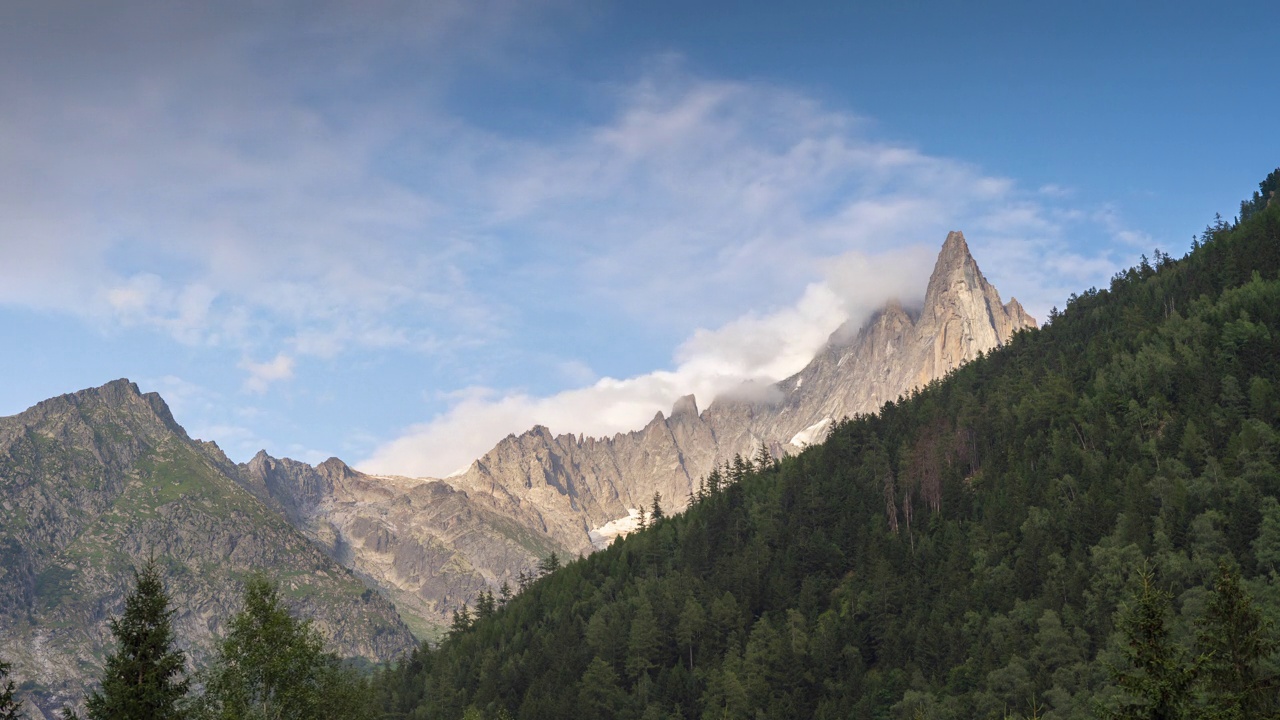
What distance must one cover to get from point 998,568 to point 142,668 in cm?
13282

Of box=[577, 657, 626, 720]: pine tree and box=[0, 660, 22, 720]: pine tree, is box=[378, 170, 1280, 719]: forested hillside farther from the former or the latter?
box=[0, 660, 22, 720]: pine tree

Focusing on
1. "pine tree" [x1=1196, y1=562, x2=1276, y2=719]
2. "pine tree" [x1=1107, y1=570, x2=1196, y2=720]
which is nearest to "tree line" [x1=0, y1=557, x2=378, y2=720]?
"pine tree" [x1=1107, y1=570, x2=1196, y2=720]

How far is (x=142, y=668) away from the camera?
41500 mm

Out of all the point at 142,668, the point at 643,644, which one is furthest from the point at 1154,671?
the point at 643,644

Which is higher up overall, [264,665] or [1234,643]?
[264,665]

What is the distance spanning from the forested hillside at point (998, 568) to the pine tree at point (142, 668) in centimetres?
6750

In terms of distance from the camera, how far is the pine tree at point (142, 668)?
133ft

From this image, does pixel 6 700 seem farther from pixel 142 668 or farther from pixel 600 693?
pixel 600 693

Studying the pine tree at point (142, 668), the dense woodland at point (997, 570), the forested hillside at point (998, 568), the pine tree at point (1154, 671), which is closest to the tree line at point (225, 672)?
the pine tree at point (142, 668)

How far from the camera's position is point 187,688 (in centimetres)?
4150

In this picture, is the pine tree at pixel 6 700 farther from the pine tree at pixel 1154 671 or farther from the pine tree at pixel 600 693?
the pine tree at pixel 600 693

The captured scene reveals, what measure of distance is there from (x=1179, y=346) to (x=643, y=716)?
114m

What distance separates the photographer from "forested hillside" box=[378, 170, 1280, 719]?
126 m

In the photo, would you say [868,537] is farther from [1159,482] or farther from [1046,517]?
[1159,482]
